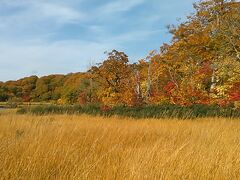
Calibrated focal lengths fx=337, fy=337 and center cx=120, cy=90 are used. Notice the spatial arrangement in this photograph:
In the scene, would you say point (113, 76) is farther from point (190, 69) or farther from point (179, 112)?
point (179, 112)

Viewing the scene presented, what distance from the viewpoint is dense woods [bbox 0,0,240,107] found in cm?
1312

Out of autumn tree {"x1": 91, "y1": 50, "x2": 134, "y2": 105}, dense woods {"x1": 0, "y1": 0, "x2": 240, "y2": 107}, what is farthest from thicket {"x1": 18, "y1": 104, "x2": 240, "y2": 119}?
autumn tree {"x1": 91, "y1": 50, "x2": 134, "y2": 105}

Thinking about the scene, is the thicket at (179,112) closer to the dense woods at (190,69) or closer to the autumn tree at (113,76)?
the dense woods at (190,69)

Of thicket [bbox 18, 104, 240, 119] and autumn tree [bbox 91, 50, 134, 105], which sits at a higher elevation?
autumn tree [bbox 91, 50, 134, 105]

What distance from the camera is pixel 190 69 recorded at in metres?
19.5

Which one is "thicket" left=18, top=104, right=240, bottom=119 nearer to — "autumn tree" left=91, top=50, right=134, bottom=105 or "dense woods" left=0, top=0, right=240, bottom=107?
"dense woods" left=0, top=0, right=240, bottom=107

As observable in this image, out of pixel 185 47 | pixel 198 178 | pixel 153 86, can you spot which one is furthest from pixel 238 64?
pixel 153 86

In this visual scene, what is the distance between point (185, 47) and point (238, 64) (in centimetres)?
710

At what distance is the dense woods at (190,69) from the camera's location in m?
13.1

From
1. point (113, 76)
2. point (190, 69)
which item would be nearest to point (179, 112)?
point (190, 69)

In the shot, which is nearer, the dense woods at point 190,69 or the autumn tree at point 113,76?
the dense woods at point 190,69

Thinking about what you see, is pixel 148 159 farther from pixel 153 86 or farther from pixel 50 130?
pixel 153 86

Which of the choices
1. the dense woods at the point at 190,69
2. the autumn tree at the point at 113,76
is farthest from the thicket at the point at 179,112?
the autumn tree at the point at 113,76

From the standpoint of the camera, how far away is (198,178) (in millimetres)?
3346
